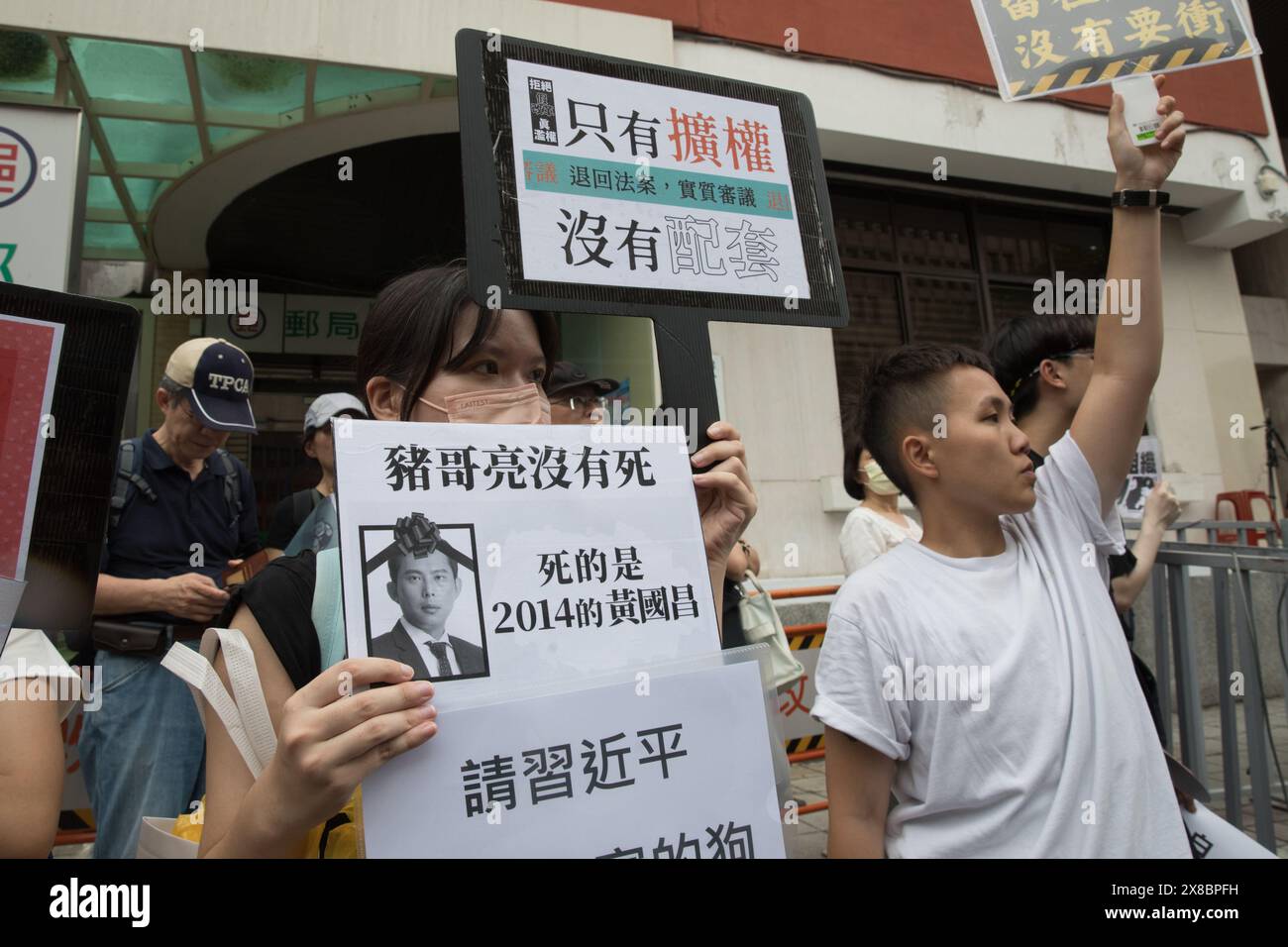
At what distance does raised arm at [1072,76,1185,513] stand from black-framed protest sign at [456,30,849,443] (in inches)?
22.8

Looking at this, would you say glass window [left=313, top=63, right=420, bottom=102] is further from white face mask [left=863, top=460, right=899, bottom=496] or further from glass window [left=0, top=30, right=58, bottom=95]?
white face mask [left=863, top=460, right=899, bottom=496]

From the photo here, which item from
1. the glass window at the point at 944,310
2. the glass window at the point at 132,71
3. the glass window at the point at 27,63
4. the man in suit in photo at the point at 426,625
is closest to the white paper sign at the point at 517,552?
the man in suit in photo at the point at 426,625

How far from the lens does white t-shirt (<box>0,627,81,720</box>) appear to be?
3.50ft

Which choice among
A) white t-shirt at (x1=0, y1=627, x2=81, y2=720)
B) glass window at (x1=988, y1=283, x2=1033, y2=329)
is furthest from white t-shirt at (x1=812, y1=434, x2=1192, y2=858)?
glass window at (x1=988, y1=283, x2=1033, y2=329)

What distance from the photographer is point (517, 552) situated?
100 centimetres

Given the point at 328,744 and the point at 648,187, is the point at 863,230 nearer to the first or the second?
the point at 648,187

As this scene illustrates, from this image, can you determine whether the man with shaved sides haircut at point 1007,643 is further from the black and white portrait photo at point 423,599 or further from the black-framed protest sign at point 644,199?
the black and white portrait photo at point 423,599

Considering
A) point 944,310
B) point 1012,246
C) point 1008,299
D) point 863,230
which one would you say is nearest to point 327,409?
point 863,230

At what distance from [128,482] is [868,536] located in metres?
2.96

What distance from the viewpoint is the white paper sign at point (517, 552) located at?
0.91 meters

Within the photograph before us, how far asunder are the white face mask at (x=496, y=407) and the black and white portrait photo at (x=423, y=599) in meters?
0.24

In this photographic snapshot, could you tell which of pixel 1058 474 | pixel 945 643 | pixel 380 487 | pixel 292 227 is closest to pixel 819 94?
pixel 292 227
